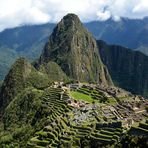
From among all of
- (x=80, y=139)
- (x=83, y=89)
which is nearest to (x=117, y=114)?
(x=80, y=139)

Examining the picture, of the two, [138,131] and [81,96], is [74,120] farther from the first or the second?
[81,96]

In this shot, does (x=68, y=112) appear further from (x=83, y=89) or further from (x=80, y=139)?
(x=83, y=89)

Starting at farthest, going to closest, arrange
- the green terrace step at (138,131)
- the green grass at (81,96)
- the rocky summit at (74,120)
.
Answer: the green grass at (81,96)
the rocky summit at (74,120)
the green terrace step at (138,131)

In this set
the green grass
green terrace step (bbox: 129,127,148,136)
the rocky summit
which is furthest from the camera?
the green grass

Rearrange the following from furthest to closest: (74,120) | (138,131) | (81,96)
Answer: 1. (81,96)
2. (74,120)
3. (138,131)

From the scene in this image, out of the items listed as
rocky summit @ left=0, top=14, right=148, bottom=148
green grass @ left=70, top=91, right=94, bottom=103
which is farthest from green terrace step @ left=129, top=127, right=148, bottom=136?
green grass @ left=70, top=91, right=94, bottom=103

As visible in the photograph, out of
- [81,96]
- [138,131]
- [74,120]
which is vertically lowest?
[138,131]

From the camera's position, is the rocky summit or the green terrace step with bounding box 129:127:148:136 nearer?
the green terrace step with bounding box 129:127:148:136

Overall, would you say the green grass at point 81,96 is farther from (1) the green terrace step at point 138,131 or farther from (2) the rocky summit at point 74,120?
(1) the green terrace step at point 138,131

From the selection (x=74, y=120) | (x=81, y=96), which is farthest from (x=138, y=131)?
(x=81, y=96)

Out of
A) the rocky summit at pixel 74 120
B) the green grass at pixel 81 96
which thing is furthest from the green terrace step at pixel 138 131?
the green grass at pixel 81 96

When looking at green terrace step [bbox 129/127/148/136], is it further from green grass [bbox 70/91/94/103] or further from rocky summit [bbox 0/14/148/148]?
green grass [bbox 70/91/94/103]
